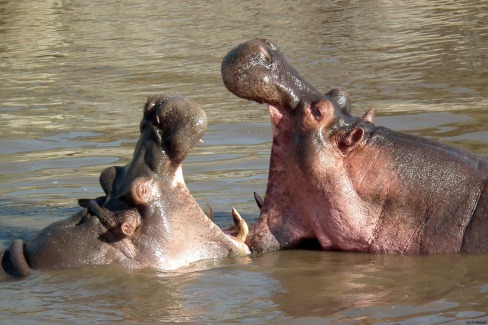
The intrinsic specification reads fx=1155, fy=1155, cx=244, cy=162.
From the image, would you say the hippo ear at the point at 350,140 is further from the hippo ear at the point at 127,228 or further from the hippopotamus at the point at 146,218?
the hippo ear at the point at 127,228

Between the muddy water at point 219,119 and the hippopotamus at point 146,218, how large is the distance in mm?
100

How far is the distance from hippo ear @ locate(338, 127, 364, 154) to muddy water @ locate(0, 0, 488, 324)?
2.02 feet

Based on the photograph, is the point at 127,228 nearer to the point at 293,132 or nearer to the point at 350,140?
the point at 293,132

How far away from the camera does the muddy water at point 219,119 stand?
5820 mm

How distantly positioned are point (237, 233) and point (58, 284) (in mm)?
1126

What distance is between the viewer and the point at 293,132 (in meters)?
6.45

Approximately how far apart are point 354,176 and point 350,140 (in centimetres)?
20

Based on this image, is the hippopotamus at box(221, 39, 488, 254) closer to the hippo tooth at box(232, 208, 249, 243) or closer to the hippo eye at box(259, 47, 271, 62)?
the hippo eye at box(259, 47, 271, 62)

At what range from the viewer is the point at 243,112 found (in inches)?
450

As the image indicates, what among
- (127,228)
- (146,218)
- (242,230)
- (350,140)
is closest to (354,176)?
(350,140)

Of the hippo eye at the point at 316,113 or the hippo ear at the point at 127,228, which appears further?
the hippo eye at the point at 316,113

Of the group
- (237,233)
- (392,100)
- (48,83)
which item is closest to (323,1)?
(48,83)

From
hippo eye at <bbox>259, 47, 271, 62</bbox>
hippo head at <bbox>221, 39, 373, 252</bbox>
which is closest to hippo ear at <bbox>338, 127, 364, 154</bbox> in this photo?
hippo head at <bbox>221, 39, 373, 252</bbox>

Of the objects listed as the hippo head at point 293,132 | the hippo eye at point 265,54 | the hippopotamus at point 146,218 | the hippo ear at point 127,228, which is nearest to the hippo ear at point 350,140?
the hippo head at point 293,132
